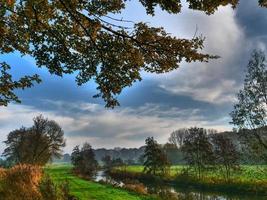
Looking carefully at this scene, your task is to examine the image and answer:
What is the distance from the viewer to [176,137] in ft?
561

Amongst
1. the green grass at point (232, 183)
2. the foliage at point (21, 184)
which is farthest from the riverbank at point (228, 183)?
the foliage at point (21, 184)

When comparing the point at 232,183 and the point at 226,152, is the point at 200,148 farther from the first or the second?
the point at 232,183

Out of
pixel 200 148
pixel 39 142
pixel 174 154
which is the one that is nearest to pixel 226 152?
pixel 200 148

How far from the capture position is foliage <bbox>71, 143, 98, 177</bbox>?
262 ft

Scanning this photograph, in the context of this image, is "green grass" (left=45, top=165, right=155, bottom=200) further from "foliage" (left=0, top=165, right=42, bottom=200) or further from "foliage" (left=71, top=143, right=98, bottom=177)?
"foliage" (left=71, top=143, right=98, bottom=177)

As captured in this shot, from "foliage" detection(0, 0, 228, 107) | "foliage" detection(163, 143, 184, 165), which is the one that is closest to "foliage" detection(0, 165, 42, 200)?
"foliage" detection(0, 0, 228, 107)

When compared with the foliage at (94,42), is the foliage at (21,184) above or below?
below

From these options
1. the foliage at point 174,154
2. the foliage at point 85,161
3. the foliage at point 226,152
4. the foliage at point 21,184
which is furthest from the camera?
the foliage at point 174,154

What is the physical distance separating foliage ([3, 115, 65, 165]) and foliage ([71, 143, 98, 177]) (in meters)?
6.72

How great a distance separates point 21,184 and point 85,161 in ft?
263

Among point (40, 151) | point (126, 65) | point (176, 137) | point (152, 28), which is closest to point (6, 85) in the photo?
point (126, 65)

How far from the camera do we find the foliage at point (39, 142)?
201 feet

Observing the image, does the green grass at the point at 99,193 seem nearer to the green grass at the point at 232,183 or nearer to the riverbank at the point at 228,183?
the riverbank at the point at 228,183

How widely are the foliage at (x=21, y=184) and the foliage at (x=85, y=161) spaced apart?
51.8 m
